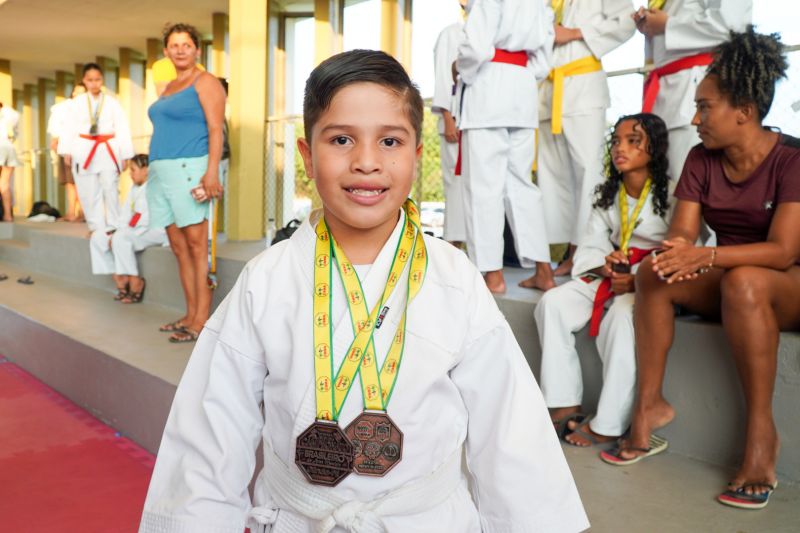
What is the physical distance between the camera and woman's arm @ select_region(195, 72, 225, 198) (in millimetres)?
3820

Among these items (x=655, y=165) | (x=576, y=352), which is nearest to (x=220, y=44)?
(x=655, y=165)

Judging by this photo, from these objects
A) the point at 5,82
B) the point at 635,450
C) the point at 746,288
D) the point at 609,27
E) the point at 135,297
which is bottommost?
the point at 135,297

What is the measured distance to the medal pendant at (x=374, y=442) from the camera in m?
1.25

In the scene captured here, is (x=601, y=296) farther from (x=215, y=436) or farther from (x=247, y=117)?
(x=247, y=117)

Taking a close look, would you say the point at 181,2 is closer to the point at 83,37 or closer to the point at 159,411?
the point at 83,37

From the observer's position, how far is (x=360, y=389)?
1.28m

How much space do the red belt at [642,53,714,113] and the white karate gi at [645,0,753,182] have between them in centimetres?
2

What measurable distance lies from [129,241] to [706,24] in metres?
4.24

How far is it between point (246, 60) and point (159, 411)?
4286mm

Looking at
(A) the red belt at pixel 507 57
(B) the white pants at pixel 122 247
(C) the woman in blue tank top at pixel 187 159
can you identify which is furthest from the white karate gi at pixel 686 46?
(B) the white pants at pixel 122 247

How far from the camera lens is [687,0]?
10.3ft

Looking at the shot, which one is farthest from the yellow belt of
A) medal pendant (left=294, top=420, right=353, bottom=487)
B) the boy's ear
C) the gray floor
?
medal pendant (left=294, top=420, right=353, bottom=487)

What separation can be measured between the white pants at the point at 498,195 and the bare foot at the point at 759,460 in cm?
144

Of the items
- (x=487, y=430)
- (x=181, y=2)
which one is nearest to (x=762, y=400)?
(x=487, y=430)
